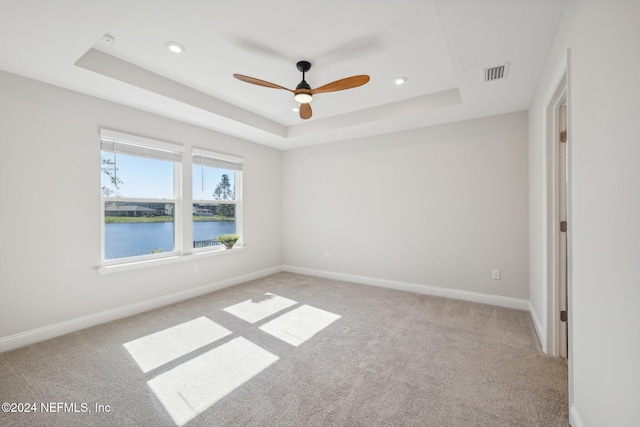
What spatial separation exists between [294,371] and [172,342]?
50.0 inches

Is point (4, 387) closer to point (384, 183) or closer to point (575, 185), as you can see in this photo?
point (575, 185)

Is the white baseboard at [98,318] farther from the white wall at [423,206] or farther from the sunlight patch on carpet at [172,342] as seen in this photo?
the white wall at [423,206]

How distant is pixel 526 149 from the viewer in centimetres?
329

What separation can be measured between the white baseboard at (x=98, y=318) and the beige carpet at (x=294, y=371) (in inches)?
3.8

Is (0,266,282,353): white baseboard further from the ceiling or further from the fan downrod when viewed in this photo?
the fan downrod

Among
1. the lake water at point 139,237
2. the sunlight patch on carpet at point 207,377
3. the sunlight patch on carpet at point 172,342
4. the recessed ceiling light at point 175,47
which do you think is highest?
the recessed ceiling light at point 175,47

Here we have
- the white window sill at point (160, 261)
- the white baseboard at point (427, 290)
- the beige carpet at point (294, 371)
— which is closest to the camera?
the beige carpet at point (294, 371)

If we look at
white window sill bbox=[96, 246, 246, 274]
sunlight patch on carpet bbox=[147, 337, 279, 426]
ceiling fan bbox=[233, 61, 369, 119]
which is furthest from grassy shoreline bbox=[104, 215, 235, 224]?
ceiling fan bbox=[233, 61, 369, 119]

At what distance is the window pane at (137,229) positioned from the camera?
3160 mm

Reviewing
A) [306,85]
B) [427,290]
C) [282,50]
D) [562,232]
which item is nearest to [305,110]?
[306,85]

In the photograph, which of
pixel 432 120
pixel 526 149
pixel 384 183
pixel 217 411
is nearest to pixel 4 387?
pixel 217 411

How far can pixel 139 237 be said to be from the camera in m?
3.43

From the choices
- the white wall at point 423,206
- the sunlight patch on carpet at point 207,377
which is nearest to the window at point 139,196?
the sunlight patch on carpet at point 207,377

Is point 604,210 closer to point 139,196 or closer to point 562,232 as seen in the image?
point 562,232
